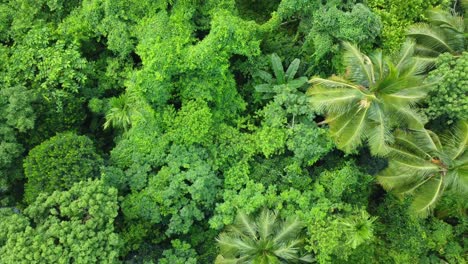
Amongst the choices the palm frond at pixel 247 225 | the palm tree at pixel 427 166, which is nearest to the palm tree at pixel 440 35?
the palm tree at pixel 427 166

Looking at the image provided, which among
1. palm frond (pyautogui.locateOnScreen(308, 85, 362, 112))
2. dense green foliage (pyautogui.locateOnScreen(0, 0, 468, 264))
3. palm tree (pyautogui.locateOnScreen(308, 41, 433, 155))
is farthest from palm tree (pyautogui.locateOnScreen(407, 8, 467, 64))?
palm frond (pyautogui.locateOnScreen(308, 85, 362, 112))

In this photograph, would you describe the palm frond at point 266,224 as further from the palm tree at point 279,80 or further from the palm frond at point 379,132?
the palm tree at point 279,80

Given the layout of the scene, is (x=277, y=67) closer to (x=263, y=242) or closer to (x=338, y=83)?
(x=338, y=83)

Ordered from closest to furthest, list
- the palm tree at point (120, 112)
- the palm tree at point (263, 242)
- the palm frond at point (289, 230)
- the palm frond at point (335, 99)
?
the palm frond at point (335, 99) < the palm tree at point (263, 242) < the palm frond at point (289, 230) < the palm tree at point (120, 112)

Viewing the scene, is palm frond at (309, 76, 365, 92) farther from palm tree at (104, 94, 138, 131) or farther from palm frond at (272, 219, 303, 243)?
palm tree at (104, 94, 138, 131)

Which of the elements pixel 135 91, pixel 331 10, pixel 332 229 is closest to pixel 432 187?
pixel 332 229
